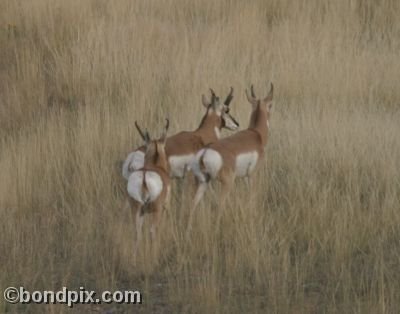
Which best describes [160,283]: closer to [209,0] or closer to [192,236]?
[192,236]

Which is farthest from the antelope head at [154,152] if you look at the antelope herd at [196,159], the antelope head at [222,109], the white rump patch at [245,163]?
the antelope head at [222,109]

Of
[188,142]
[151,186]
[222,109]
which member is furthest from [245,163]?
[151,186]

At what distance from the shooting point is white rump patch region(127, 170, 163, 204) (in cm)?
509

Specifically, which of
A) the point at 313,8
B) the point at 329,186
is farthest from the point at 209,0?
the point at 329,186

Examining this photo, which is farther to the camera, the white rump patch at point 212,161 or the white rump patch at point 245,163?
the white rump patch at point 245,163

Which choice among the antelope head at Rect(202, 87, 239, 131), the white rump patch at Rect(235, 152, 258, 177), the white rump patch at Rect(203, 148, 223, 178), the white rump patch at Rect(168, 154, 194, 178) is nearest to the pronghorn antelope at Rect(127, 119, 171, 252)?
the white rump patch at Rect(203, 148, 223, 178)

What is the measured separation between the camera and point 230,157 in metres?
5.89

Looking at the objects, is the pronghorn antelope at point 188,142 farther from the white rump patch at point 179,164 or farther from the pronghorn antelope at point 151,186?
the pronghorn antelope at point 151,186

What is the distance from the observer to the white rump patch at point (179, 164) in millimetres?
6094

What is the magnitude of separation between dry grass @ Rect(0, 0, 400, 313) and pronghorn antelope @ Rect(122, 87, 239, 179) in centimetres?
33

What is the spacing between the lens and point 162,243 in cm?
548

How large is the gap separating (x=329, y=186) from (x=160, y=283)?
1.59m

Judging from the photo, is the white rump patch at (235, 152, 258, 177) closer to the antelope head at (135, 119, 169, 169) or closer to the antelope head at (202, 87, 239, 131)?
the antelope head at (202, 87, 239, 131)

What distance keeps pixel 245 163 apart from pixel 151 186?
48.5 inches
